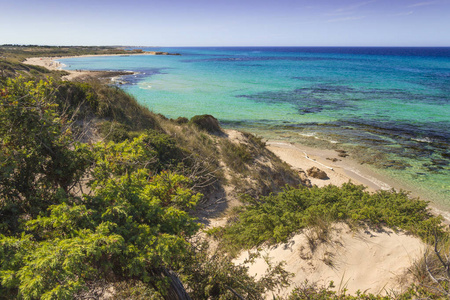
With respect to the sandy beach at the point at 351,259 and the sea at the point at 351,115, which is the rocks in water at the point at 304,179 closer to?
the sea at the point at 351,115

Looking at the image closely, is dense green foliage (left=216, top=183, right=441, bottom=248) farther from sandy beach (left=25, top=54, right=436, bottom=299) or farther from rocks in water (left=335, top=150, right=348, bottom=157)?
rocks in water (left=335, top=150, right=348, bottom=157)

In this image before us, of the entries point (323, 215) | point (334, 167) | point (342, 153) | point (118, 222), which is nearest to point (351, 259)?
point (323, 215)

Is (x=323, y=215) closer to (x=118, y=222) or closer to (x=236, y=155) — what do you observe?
(x=118, y=222)

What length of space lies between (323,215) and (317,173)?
10.6 metres

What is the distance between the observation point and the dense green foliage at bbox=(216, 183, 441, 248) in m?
7.10

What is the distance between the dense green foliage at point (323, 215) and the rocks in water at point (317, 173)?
26.6ft

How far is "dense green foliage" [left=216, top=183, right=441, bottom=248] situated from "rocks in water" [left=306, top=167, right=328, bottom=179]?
8.12m

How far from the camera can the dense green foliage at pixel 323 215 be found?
710 cm

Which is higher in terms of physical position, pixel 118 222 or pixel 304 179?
pixel 118 222

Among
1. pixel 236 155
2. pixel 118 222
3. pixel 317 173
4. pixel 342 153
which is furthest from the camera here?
pixel 342 153

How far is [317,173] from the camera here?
17266 millimetres

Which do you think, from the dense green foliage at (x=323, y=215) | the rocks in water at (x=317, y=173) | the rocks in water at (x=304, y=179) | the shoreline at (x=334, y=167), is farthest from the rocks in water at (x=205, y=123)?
the dense green foliage at (x=323, y=215)

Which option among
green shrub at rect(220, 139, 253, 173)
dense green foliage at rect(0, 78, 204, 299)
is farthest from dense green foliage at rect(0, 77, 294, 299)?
green shrub at rect(220, 139, 253, 173)

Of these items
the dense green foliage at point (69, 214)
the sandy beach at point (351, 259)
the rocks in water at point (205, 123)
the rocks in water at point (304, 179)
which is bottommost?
the rocks in water at point (304, 179)
